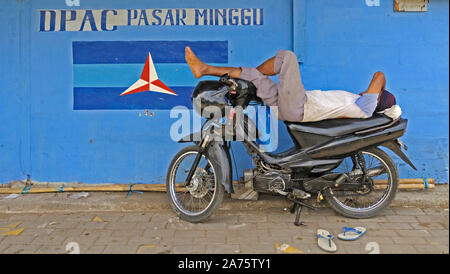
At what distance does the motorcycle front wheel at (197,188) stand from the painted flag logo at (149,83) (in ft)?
3.14

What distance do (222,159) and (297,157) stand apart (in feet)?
2.32

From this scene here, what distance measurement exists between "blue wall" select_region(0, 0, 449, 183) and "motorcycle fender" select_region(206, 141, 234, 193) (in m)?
0.85

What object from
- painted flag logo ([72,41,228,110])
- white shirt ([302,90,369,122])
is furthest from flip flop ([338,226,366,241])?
painted flag logo ([72,41,228,110])

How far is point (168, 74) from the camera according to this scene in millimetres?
5023

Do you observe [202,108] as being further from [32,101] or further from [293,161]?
[32,101]

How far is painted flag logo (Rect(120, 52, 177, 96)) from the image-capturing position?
5027 mm

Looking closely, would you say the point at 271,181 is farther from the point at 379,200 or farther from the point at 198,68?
the point at 198,68

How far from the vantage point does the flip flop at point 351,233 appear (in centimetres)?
378

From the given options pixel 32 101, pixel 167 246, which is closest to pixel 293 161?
pixel 167 246

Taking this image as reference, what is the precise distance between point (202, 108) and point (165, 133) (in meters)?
1.06

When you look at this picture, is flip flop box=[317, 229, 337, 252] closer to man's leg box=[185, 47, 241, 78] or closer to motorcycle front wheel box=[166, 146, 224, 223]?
motorcycle front wheel box=[166, 146, 224, 223]

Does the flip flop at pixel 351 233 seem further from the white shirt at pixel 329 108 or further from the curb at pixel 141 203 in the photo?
the white shirt at pixel 329 108

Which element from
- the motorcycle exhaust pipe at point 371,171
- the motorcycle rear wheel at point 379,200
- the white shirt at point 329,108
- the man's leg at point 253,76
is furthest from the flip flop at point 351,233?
the man's leg at point 253,76
